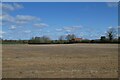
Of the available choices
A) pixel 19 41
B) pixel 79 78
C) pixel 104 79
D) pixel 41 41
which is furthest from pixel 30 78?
pixel 19 41

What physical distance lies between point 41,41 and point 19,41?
11622 mm

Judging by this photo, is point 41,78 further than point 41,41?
No

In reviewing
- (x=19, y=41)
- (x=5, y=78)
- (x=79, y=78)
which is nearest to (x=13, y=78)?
(x=5, y=78)

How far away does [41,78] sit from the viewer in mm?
12219

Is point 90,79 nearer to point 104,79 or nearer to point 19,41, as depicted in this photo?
point 104,79

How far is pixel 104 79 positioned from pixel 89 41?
101 meters

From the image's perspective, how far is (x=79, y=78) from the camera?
1223 cm

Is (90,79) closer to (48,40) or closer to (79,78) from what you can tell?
(79,78)

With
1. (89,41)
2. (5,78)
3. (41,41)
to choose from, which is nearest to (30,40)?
(41,41)

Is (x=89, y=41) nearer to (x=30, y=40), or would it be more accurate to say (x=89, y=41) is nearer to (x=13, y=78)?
(x=30, y=40)

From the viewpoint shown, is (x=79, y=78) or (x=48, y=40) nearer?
(x=79, y=78)

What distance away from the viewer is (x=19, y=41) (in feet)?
388

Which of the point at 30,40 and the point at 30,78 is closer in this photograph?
the point at 30,78

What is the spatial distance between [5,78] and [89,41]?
102m
